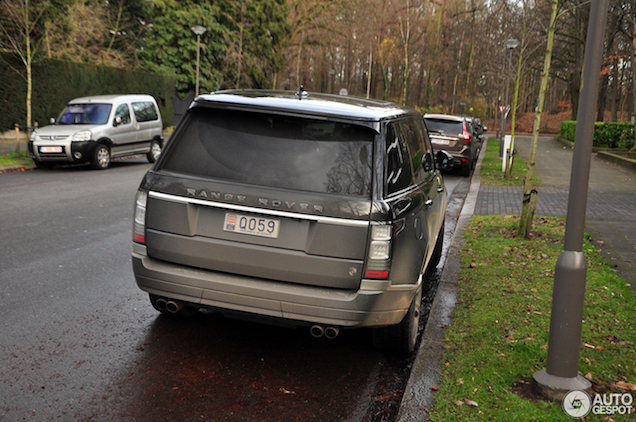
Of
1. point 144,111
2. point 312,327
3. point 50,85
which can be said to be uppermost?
point 50,85

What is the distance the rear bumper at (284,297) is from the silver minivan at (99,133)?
513 inches

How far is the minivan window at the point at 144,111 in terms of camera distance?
17891 mm

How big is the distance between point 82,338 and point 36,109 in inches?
838

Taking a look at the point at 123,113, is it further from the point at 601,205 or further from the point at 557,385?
the point at 557,385

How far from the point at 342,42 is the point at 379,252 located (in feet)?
203

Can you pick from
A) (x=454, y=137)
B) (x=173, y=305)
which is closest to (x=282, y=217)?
(x=173, y=305)

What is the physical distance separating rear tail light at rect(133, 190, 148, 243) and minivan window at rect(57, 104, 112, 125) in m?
13.6

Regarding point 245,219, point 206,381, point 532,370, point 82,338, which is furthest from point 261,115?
point 532,370

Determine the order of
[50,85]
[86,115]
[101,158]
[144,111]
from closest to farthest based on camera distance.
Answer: [101,158], [86,115], [144,111], [50,85]

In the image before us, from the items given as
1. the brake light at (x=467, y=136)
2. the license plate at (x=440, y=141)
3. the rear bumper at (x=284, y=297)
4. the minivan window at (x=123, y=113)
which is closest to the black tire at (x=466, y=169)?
the brake light at (x=467, y=136)

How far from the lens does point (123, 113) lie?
56.7 ft

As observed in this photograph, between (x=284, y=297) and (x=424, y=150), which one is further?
(x=424, y=150)

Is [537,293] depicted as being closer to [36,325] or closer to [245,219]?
[245,219]

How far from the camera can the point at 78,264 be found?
651 centimetres
